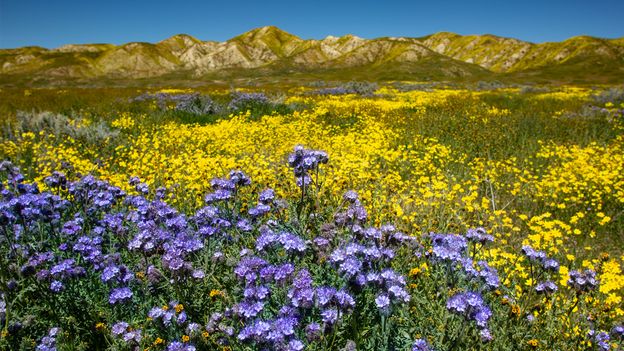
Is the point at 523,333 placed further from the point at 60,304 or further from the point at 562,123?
the point at 562,123

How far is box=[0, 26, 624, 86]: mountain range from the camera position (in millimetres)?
98562

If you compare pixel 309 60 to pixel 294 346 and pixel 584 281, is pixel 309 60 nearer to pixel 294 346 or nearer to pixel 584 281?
pixel 584 281

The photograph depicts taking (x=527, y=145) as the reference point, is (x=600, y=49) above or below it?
above

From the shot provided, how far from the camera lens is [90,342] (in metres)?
3.49

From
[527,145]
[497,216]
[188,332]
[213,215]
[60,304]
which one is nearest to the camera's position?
[188,332]

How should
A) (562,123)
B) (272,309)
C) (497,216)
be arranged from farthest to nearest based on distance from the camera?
(562,123), (497,216), (272,309)

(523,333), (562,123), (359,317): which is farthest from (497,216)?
(562,123)

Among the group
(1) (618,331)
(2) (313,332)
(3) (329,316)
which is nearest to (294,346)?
(2) (313,332)

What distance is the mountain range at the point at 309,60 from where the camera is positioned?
98.6 m

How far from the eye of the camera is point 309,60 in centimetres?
15400

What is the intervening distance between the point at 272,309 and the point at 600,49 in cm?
13513

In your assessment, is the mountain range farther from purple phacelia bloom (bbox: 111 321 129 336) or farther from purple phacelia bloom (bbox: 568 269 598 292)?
purple phacelia bloom (bbox: 111 321 129 336)

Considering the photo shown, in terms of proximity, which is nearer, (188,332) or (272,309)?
(188,332)

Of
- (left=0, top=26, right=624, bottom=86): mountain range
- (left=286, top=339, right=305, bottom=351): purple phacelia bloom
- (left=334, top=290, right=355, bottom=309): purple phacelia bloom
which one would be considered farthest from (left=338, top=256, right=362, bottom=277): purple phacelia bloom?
(left=0, top=26, right=624, bottom=86): mountain range
